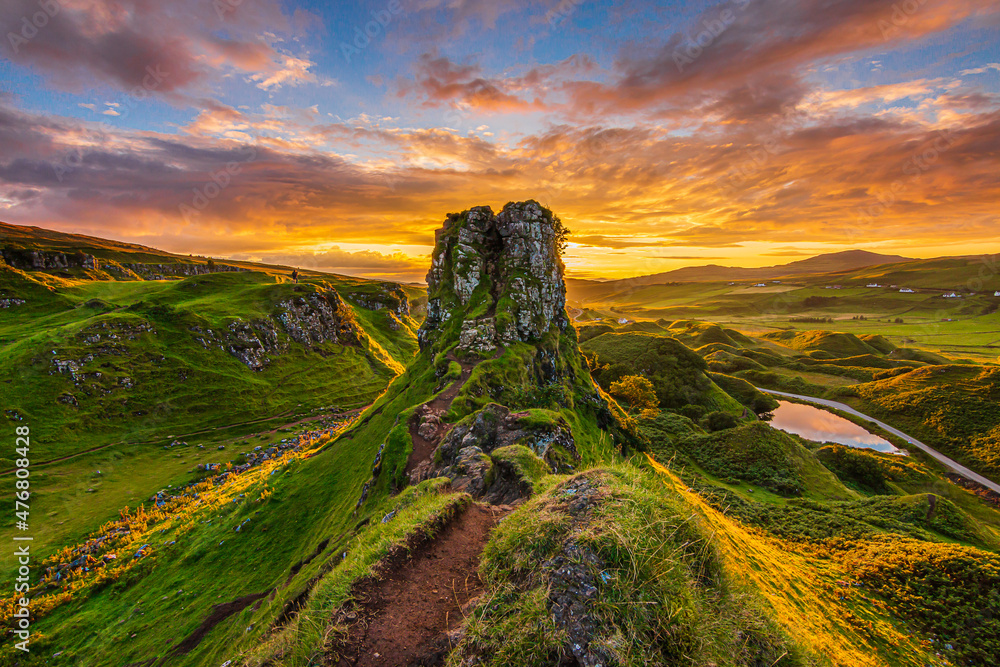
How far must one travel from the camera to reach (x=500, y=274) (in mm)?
46938

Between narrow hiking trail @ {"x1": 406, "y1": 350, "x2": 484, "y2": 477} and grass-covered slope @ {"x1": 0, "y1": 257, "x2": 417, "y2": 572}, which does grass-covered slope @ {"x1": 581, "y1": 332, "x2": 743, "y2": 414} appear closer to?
narrow hiking trail @ {"x1": 406, "y1": 350, "x2": 484, "y2": 477}

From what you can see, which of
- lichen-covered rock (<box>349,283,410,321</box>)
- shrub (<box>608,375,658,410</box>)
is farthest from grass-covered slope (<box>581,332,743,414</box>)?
A: lichen-covered rock (<box>349,283,410,321</box>)

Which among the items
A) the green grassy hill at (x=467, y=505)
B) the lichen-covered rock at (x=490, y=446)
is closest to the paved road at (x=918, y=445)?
the green grassy hill at (x=467, y=505)

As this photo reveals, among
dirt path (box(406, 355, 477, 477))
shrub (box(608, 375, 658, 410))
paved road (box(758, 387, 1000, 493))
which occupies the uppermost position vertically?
A: dirt path (box(406, 355, 477, 477))

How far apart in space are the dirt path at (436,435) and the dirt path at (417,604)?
13.2 metres

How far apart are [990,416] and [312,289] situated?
144578 millimetres

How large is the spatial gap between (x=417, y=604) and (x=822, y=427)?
90.2 m

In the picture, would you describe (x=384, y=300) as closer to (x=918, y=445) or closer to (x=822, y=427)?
(x=822, y=427)

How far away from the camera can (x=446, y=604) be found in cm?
760

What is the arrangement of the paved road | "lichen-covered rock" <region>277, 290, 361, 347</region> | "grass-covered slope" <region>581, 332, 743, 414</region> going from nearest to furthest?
the paved road < "grass-covered slope" <region>581, 332, 743, 414</region> < "lichen-covered rock" <region>277, 290, 361, 347</region>

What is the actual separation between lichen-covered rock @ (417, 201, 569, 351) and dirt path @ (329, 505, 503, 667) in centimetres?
3078

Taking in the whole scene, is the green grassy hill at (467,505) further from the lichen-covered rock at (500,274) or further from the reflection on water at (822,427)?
the reflection on water at (822,427)

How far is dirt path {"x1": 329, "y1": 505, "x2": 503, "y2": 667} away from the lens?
6426 millimetres

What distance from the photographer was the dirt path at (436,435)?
22641mm
